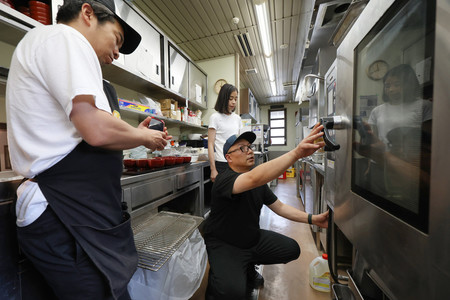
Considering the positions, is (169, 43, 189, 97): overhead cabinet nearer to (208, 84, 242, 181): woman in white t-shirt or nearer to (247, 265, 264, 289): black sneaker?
(208, 84, 242, 181): woman in white t-shirt

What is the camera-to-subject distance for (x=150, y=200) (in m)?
1.38

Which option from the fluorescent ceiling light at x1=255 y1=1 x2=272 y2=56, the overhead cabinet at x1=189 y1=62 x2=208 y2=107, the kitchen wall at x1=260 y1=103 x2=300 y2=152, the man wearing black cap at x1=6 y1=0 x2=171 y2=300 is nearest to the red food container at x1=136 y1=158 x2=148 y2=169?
the man wearing black cap at x1=6 y1=0 x2=171 y2=300

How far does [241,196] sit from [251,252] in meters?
0.40

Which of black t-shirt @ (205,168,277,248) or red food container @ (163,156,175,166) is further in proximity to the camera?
red food container @ (163,156,175,166)

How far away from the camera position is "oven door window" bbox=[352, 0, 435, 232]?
12.1 inches

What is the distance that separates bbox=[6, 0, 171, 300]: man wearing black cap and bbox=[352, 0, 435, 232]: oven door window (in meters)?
0.70

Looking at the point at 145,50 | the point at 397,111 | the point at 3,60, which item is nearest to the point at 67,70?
the point at 397,111

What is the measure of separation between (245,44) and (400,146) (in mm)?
3447

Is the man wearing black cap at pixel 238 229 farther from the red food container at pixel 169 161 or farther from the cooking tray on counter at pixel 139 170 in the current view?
the red food container at pixel 169 161

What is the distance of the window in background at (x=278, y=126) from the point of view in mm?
8133

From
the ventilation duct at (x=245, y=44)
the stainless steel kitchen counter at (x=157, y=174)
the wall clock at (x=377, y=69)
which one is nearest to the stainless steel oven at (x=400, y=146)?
the wall clock at (x=377, y=69)

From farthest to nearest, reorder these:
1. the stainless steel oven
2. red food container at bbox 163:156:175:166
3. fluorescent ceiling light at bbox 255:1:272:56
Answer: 1. fluorescent ceiling light at bbox 255:1:272:56
2. red food container at bbox 163:156:175:166
3. the stainless steel oven

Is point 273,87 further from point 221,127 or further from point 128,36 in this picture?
point 128,36

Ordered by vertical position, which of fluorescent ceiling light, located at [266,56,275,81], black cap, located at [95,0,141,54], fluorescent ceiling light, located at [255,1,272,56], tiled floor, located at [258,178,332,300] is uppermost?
fluorescent ceiling light, located at [266,56,275,81]
